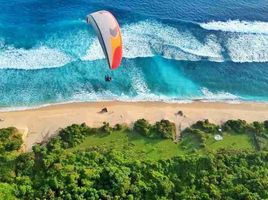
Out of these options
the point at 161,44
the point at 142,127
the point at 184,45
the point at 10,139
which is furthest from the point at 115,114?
the point at 184,45

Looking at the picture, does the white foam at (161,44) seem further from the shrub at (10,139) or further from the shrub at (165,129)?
the shrub at (10,139)

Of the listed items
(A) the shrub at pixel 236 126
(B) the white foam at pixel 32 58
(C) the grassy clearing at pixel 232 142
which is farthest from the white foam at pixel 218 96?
(B) the white foam at pixel 32 58

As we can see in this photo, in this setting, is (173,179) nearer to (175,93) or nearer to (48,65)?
(175,93)

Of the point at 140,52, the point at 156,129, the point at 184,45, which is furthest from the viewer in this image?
the point at 184,45

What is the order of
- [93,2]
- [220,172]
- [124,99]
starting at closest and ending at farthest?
[220,172], [124,99], [93,2]

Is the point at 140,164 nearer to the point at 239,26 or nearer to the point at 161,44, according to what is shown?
the point at 161,44

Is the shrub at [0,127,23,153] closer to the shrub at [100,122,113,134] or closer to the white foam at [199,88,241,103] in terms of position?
the shrub at [100,122,113,134]

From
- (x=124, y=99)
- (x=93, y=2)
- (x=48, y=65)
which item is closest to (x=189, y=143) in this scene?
(x=124, y=99)
